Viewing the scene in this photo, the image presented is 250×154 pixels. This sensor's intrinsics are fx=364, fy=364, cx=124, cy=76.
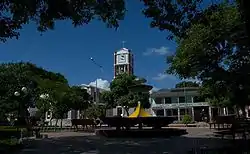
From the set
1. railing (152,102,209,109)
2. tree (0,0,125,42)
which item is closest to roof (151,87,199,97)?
railing (152,102,209,109)

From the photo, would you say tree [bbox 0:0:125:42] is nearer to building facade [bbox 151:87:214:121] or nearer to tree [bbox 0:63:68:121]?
tree [bbox 0:63:68:121]

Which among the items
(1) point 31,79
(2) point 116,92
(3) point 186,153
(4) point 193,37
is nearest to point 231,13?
(4) point 193,37

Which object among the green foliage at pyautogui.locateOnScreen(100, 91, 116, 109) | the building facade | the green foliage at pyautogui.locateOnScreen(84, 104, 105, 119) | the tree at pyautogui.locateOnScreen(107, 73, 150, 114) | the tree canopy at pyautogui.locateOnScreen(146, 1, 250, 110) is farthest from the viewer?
the building facade

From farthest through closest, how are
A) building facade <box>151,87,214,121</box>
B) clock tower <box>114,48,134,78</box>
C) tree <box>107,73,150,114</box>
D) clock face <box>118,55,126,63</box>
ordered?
clock face <box>118,55,126,63</box> < clock tower <box>114,48,134,78</box> < building facade <box>151,87,214,121</box> < tree <box>107,73,150,114</box>

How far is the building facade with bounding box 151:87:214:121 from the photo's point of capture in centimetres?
6406

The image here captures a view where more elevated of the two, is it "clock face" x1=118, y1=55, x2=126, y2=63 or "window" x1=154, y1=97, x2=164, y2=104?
"clock face" x1=118, y1=55, x2=126, y2=63

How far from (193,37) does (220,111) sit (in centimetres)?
4742

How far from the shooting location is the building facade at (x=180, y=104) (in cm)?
6406

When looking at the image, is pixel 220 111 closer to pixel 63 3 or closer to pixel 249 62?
pixel 249 62

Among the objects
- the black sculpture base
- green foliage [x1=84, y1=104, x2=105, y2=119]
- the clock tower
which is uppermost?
the clock tower

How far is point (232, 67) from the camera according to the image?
57.5 feet

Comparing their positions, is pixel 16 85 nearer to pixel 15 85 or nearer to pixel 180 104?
pixel 15 85

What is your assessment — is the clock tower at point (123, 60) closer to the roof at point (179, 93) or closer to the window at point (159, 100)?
the roof at point (179, 93)

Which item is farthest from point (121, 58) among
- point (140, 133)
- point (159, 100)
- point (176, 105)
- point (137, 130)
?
point (140, 133)
